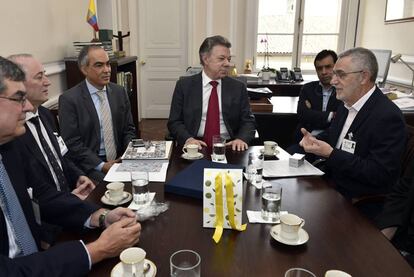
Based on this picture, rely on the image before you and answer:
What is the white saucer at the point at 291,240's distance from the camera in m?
1.08

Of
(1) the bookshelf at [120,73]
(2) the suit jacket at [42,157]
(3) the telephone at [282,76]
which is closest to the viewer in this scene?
(2) the suit jacket at [42,157]

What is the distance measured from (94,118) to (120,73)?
1.88 m

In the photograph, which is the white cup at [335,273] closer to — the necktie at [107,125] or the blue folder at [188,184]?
the blue folder at [188,184]

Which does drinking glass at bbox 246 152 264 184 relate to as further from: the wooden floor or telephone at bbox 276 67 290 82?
telephone at bbox 276 67 290 82

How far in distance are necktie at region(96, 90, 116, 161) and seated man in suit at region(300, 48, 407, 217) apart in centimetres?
138

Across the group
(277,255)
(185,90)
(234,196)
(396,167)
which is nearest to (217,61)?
(185,90)

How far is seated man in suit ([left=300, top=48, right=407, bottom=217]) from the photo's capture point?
1773 mm

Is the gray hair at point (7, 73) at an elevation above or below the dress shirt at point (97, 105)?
above

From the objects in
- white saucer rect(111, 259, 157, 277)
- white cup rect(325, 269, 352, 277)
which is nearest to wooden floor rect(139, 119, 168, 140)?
white saucer rect(111, 259, 157, 277)

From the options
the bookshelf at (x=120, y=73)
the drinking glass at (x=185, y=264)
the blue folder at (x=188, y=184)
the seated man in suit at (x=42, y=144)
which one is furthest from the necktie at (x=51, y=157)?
the bookshelf at (x=120, y=73)

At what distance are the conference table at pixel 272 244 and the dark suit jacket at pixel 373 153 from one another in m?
0.43

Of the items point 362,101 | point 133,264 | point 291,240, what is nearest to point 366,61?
point 362,101

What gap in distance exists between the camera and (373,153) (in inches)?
70.9

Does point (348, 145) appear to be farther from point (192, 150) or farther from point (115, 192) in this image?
point (115, 192)
